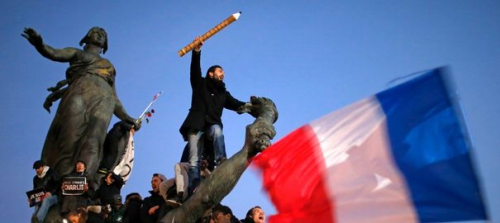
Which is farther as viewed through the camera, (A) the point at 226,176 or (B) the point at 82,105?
(B) the point at 82,105

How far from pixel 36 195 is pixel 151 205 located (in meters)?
2.12

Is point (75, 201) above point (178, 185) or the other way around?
above

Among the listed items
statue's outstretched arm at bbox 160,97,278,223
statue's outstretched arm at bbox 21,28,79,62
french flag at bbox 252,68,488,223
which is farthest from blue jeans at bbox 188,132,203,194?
statue's outstretched arm at bbox 21,28,79,62

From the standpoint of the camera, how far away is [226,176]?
21.5 ft

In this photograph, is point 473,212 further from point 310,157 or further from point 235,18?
point 235,18

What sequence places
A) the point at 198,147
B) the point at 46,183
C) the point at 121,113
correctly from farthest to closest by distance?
the point at 121,113, the point at 46,183, the point at 198,147

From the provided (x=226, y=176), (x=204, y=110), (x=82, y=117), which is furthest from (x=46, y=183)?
(x=226, y=176)

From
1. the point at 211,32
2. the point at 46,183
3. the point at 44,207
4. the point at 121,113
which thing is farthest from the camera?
the point at 121,113

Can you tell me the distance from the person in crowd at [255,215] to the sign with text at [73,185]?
9.01ft

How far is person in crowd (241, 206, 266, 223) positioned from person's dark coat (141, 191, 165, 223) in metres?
1.39

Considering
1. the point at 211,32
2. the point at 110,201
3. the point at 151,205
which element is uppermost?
the point at 211,32

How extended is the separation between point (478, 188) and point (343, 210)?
1137 mm

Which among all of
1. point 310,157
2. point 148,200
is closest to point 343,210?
point 310,157

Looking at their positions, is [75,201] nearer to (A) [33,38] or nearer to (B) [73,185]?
(B) [73,185]
